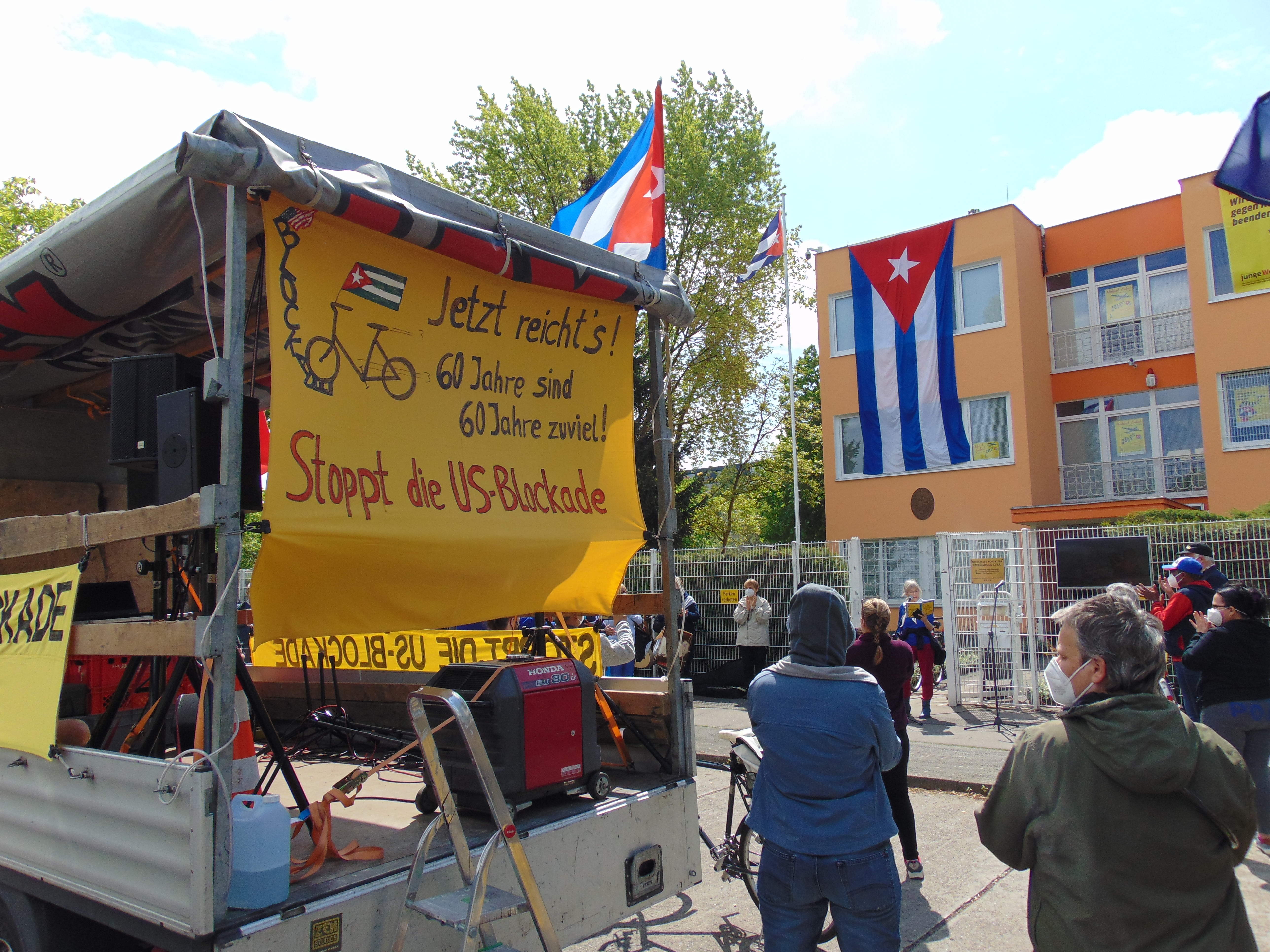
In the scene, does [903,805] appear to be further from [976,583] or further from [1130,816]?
[976,583]

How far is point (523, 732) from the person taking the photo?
3.21 metres

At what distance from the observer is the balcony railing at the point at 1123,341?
1881cm

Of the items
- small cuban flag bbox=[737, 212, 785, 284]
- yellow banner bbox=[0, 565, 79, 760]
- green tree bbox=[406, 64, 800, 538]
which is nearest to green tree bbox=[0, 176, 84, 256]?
green tree bbox=[406, 64, 800, 538]

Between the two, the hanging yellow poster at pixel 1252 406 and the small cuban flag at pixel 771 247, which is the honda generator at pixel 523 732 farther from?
the hanging yellow poster at pixel 1252 406

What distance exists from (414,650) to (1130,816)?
4.13 m

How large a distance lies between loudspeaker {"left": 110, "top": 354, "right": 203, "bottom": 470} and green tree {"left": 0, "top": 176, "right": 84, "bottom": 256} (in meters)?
25.4

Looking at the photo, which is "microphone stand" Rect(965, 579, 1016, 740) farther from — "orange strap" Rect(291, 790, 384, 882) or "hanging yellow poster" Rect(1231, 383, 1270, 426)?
"hanging yellow poster" Rect(1231, 383, 1270, 426)

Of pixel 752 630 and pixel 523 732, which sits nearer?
pixel 523 732

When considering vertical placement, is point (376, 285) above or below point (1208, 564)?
above

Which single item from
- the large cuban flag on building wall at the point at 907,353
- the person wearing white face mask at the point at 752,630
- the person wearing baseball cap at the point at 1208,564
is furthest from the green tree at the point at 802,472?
the person wearing baseball cap at the point at 1208,564

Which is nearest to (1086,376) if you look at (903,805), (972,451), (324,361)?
(972,451)

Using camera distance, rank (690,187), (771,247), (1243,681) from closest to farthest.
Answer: (1243,681)
(771,247)
(690,187)

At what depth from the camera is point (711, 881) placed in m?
5.30

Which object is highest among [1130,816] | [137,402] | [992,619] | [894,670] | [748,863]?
[137,402]
